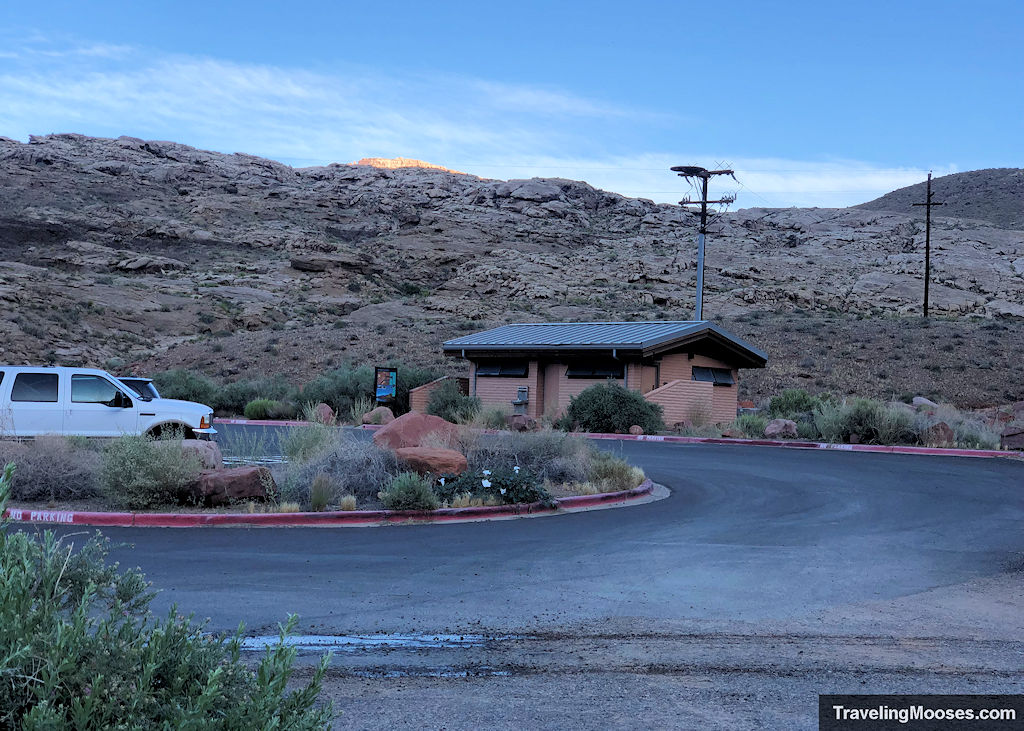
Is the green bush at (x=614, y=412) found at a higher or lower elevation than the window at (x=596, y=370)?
lower

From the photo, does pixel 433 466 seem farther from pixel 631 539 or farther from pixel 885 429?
pixel 885 429

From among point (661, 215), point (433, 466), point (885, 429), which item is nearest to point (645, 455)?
point (885, 429)

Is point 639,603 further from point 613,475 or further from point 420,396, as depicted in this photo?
point 420,396

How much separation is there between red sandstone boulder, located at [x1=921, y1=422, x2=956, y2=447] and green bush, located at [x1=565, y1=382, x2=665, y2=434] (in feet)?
25.1

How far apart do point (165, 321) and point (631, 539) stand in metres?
55.9

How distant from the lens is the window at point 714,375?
3575 cm

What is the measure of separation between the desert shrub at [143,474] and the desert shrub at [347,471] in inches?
56.4

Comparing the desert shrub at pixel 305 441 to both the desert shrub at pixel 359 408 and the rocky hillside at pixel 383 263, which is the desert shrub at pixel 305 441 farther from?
the rocky hillside at pixel 383 263

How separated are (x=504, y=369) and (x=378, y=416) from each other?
5.30m

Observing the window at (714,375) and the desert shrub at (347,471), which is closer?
the desert shrub at (347,471)

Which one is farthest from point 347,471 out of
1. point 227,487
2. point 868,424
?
point 868,424

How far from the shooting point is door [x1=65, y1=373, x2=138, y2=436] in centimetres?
1788

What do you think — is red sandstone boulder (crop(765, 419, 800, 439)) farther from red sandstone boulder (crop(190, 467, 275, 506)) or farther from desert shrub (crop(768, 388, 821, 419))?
red sandstone boulder (crop(190, 467, 275, 506))

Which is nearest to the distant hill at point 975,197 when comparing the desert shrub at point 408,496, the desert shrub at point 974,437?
the desert shrub at point 974,437
